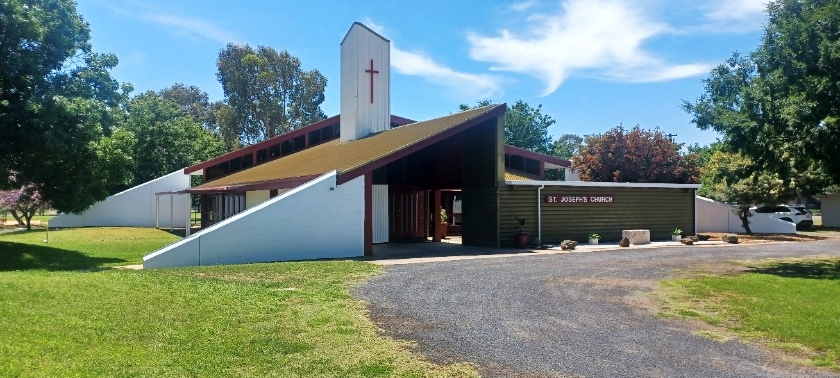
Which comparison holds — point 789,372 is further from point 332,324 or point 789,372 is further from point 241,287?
point 241,287

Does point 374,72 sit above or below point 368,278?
above

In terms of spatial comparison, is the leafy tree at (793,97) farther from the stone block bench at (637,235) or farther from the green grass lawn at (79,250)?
the green grass lawn at (79,250)

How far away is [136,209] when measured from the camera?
34312 millimetres

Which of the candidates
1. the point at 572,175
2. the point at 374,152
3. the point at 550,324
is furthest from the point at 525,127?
the point at 550,324

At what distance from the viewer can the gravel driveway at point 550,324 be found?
5.86 metres

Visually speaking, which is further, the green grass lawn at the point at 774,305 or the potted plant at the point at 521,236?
the potted plant at the point at 521,236

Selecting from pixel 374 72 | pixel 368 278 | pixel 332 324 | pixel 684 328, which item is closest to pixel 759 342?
pixel 684 328

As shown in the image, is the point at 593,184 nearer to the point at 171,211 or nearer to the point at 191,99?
the point at 171,211

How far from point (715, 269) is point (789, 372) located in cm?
848

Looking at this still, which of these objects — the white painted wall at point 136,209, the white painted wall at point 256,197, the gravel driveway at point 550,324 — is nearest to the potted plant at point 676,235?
the gravel driveway at point 550,324

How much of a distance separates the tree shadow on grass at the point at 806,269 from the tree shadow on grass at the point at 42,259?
15.8m

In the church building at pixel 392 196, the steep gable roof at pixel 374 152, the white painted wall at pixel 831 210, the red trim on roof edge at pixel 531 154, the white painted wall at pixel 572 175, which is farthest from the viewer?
the white painted wall at pixel 572 175

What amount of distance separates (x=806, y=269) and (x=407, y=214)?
44.3 ft

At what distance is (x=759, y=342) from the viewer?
6906 mm
